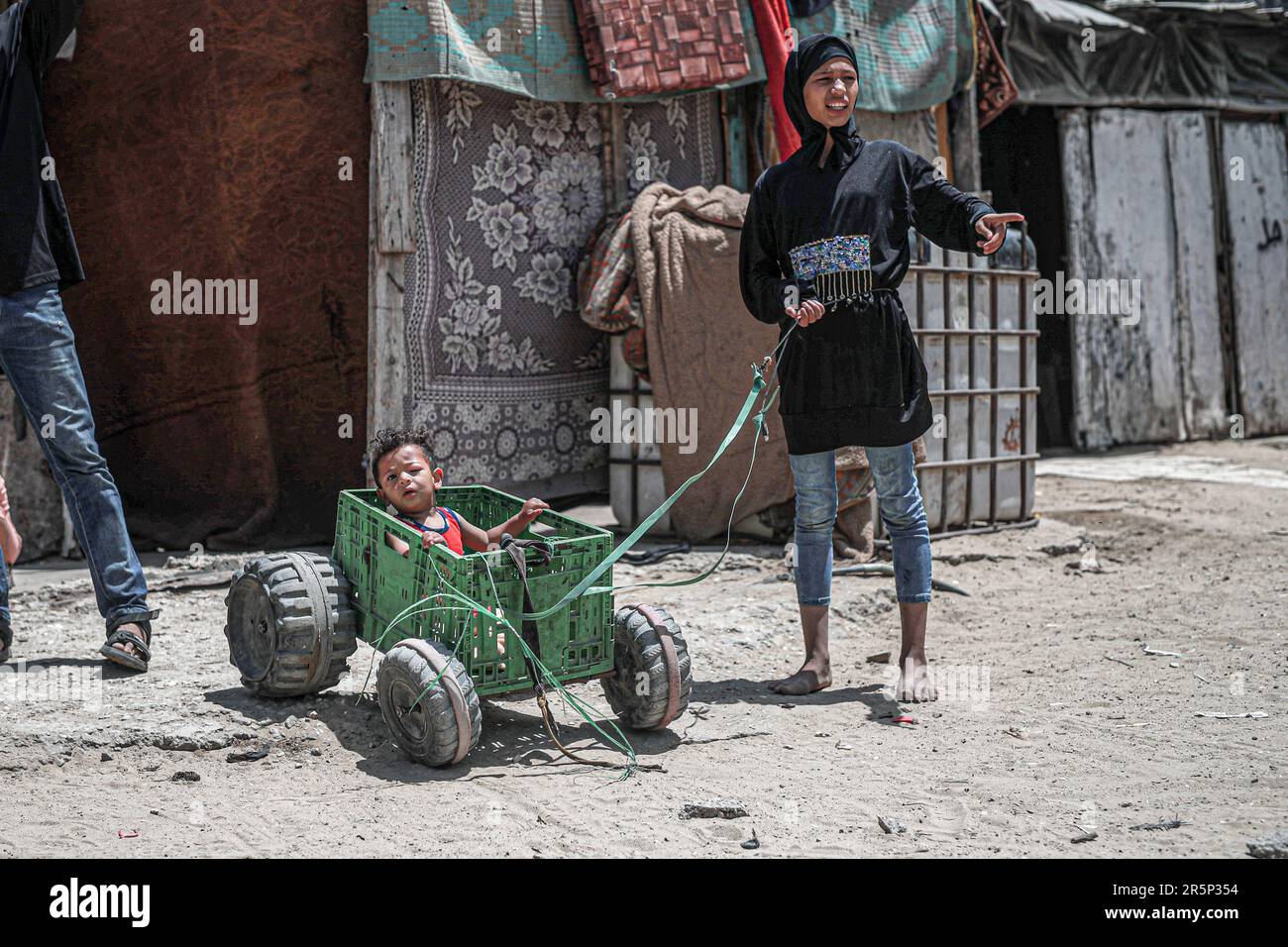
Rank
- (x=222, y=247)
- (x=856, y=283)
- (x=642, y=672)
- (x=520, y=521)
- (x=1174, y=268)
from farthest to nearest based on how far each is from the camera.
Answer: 1. (x=1174, y=268)
2. (x=222, y=247)
3. (x=856, y=283)
4. (x=520, y=521)
5. (x=642, y=672)

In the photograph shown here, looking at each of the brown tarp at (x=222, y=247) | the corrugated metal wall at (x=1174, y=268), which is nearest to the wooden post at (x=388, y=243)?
the brown tarp at (x=222, y=247)

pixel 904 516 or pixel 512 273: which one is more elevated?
pixel 512 273

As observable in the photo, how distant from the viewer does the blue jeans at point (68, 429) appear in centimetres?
382

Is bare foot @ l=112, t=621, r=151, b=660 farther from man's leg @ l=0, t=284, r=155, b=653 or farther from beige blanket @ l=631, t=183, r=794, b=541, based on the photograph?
beige blanket @ l=631, t=183, r=794, b=541

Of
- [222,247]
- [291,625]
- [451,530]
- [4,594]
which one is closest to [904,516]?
[451,530]

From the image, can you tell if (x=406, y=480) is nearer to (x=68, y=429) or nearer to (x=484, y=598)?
(x=484, y=598)

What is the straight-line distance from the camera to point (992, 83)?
7.77 meters

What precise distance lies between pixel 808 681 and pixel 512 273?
295 cm

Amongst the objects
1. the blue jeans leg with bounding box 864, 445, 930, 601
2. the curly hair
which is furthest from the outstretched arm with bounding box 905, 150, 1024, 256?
the curly hair

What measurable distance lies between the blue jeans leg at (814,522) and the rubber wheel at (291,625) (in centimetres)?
140

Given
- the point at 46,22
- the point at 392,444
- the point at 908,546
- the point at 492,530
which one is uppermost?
the point at 46,22

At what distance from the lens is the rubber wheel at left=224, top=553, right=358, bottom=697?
3416 millimetres

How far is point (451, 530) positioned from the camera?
3656mm

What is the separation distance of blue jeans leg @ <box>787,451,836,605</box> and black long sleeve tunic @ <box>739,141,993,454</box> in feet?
0.21
